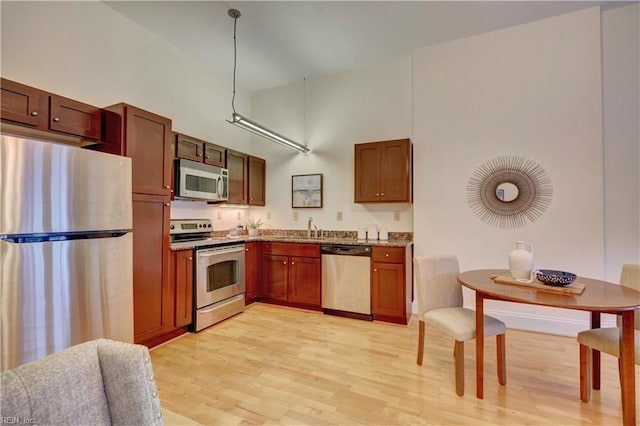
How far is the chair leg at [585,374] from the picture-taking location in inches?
75.9

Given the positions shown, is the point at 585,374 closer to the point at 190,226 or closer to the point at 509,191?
the point at 509,191

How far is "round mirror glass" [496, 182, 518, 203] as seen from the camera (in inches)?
128

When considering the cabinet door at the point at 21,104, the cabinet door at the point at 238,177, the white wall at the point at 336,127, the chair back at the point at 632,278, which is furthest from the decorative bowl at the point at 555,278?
the cabinet door at the point at 21,104

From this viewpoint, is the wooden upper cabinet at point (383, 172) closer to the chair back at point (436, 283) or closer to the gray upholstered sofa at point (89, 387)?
the chair back at point (436, 283)

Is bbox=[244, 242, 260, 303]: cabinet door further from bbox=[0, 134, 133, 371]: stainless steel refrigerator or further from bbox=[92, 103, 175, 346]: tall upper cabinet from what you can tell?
bbox=[0, 134, 133, 371]: stainless steel refrigerator

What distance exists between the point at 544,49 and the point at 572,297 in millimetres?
2890

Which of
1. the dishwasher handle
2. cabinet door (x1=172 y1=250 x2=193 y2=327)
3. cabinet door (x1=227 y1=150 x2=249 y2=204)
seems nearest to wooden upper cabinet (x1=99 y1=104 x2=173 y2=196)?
cabinet door (x1=172 y1=250 x2=193 y2=327)

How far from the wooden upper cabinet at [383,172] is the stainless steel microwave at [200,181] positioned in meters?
1.77

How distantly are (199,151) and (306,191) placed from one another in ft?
5.34

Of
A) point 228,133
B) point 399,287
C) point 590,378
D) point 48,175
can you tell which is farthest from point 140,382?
point 228,133

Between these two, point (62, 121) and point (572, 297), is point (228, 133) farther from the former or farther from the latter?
point (572, 297)

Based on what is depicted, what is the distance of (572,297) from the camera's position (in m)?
1.73

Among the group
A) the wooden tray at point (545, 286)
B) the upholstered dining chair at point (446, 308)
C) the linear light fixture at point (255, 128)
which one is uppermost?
the linear light fixture at point (255, 128)

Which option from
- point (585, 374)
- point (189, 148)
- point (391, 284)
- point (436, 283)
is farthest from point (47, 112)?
point (585, 374)
